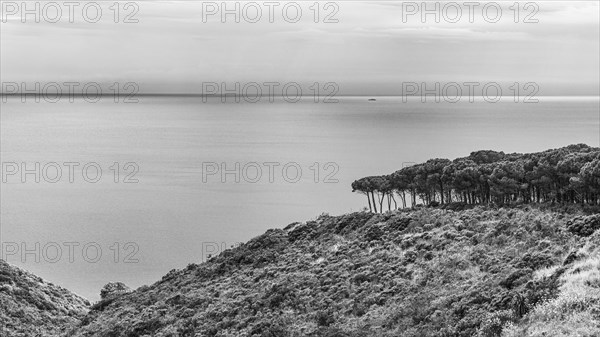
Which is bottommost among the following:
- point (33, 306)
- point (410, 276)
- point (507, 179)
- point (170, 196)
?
point (33, 306)

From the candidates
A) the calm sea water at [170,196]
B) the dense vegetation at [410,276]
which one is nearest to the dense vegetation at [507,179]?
the dense vegetation at [410,276]

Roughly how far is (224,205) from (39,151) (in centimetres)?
9873

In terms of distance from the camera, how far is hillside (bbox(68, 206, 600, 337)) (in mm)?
22412

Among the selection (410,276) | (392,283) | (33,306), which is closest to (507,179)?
(410,276)

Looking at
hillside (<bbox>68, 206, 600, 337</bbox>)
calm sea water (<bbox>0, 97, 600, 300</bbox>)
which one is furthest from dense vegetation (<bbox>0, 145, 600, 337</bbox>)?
calm sea water (<bbox>0, 97, 600, 300</bbox>)

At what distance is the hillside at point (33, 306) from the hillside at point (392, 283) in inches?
135

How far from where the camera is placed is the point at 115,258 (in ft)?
232

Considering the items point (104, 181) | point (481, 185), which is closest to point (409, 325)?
point (481, 185)

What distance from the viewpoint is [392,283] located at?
107 feet

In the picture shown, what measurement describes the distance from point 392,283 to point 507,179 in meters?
16.4

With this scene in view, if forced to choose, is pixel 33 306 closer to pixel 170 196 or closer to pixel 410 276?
pixel 410 276

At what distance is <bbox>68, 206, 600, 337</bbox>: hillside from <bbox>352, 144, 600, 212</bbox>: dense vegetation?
9.78 ft

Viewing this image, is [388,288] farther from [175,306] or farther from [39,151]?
[39,151]

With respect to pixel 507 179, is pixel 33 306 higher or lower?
lower
